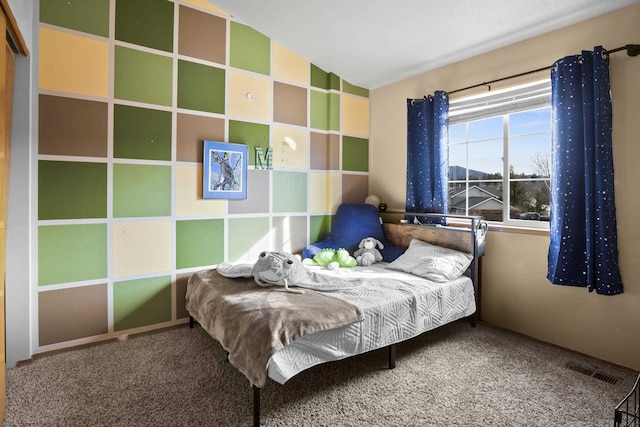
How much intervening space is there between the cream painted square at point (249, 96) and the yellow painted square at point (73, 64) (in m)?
1.02

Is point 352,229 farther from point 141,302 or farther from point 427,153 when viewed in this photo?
point 141,302

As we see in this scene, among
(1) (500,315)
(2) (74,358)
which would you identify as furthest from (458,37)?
(2) (74,358)

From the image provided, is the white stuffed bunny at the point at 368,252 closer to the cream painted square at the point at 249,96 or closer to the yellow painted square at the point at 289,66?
the cream painted square at the point at 249,96

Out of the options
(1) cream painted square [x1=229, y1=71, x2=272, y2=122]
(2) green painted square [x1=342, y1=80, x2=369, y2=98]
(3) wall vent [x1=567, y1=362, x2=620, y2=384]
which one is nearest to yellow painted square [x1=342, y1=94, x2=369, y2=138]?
(2) green painted square [x1=342, y1=80, x2=369, y2=98]

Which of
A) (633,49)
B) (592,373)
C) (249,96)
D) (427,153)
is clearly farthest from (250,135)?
(592,373)

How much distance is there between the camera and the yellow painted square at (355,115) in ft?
13.4

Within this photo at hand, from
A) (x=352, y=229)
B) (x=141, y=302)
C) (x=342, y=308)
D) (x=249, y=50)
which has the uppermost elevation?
(x=249, y=50)

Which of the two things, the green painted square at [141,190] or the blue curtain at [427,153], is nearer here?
the green painted square at [141,190]

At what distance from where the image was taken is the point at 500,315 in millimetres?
3096

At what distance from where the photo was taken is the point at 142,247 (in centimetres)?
289

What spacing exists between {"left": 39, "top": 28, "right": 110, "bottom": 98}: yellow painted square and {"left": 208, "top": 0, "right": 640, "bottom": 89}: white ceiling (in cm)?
114

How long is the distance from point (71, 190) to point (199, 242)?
3.39 ft

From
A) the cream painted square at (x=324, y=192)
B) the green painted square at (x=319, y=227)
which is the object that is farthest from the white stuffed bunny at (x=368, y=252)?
the cream painted square at (x=324, y=192)

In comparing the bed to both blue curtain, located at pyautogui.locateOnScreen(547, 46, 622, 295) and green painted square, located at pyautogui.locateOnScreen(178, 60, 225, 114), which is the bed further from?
green painted square, located at pyautogui.locateOnScreen(178, 60, 225, 114)
